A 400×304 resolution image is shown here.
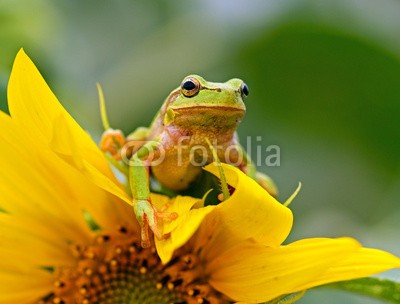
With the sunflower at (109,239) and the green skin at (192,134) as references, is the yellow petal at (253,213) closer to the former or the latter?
the sunflower at (109,239)

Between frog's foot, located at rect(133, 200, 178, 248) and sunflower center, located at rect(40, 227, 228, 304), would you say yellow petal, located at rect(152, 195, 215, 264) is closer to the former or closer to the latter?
frog's foot, located at rect(133, 200, 178, 248)

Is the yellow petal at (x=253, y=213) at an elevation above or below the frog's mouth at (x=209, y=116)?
below

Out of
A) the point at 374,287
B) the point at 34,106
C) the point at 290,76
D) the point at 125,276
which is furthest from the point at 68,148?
the point at 290,76

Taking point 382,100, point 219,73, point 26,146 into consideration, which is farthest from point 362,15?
point 26,146

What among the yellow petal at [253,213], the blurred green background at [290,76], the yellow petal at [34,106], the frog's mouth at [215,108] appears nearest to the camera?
the yellow petal at [253,213]

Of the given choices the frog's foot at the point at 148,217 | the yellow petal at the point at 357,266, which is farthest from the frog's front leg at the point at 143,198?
the yellow petal at the point at 357,266

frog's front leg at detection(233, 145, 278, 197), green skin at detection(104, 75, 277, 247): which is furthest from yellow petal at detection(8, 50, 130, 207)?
frog's front leg at detection(233, 145, 278, 197)
